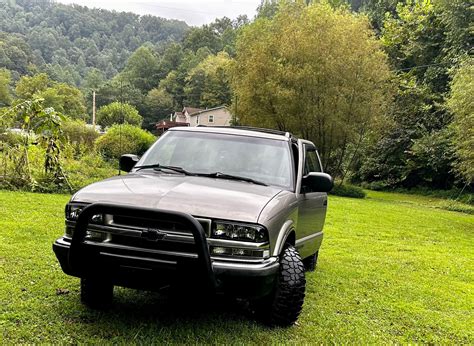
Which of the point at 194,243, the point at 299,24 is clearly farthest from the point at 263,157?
the point at 299,24

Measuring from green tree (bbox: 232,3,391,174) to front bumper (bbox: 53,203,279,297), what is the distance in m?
23.0

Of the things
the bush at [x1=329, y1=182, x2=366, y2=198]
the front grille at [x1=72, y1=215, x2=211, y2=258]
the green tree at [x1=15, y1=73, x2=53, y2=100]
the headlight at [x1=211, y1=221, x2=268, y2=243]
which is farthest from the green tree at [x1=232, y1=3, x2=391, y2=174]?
the green tree at [x1=15, y1=73, x2=53, y2=100]

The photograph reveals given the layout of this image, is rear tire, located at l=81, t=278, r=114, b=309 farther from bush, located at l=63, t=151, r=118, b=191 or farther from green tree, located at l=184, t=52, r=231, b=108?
green tree, located at l=184, t=52, r=231, b=108

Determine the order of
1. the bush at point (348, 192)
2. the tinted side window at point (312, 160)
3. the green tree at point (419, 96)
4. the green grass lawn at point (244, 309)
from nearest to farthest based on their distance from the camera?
the green grass lawn at point (244, 309)
the tinted side window at point (312, 160)
the bush at point (348, 192)
the green tree at point (419, 96)

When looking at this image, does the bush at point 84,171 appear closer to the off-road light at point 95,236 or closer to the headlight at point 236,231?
the off-road light at point 95,236

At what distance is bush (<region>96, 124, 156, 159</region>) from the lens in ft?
84.0

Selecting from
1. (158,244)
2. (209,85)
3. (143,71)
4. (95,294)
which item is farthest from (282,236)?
(143,71)

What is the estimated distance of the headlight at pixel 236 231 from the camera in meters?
3.54

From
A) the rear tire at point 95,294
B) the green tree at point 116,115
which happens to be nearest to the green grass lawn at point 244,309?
the rear tire at point 95,294

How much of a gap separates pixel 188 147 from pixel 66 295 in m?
1.87

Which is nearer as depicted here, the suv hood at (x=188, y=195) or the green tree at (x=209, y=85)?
the suv hood at (x=188, y=195)

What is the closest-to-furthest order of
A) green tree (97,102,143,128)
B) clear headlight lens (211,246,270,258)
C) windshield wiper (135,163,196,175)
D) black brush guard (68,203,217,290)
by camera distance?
1. black brush guard (68,203,217,290)
2. clear headlight lens (211,246,270,258)
3. windshield wiper (135,163,196,175)
4. green tree (97,102,143,128)

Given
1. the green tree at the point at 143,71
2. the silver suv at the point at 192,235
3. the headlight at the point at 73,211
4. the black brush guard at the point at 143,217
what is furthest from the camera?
the green tree at the point at 143,71

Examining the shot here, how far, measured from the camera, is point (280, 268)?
4.07 m
